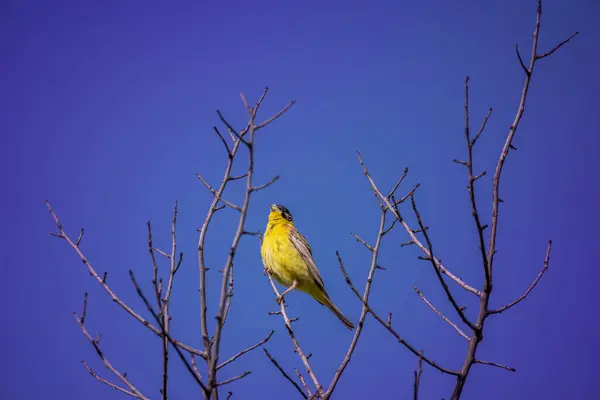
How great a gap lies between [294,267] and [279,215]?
1.35 meters

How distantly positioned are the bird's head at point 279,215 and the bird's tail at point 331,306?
1.37 metres

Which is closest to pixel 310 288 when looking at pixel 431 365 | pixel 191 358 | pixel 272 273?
pixel 272 273

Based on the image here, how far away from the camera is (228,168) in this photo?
3998 millimetres

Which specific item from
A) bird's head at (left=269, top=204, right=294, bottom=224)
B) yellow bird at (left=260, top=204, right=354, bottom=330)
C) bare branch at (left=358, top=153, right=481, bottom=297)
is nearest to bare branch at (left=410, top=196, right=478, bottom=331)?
bare branch at (left=358, top=153, right=481, bottom=297)

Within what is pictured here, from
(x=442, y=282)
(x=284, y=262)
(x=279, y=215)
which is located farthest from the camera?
(x=279, y=215)

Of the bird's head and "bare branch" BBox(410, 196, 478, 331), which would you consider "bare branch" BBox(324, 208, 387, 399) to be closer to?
"bare branch" BBox(410, 196, 478, 331)

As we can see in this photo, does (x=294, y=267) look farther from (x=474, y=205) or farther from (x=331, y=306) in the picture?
(x=474, y=205)

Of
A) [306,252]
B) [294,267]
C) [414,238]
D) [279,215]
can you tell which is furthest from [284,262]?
[414,238]

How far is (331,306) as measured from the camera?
25.4ft

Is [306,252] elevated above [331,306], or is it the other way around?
[306,252]

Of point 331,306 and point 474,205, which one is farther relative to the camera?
point 331,306

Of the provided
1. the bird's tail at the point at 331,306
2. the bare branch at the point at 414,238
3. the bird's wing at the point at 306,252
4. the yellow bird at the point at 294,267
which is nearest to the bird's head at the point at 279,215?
the bird's wing at the point at 306,252

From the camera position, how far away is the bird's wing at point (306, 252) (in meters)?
7.71

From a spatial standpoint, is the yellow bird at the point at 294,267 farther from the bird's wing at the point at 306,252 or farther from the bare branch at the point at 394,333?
the bare branch at the point at 394,333
